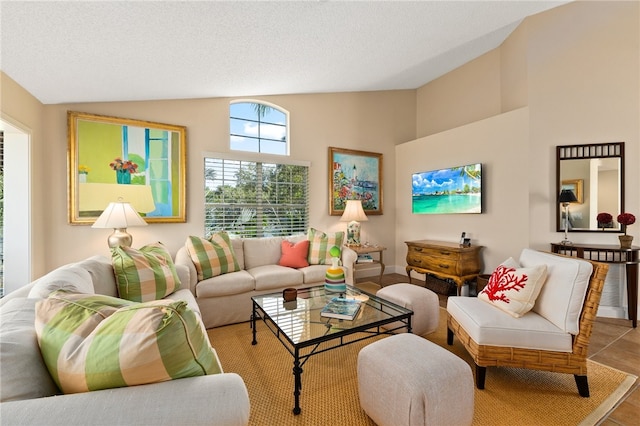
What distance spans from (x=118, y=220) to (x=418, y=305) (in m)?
2.95

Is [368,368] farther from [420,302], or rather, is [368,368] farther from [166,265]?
[166,265]

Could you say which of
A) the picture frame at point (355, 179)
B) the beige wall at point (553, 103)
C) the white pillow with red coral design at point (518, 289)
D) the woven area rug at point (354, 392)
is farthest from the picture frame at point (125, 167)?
the beige wall at point (553, 103)

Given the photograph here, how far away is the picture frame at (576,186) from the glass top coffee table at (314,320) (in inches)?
103

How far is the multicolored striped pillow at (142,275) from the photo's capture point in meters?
2.13

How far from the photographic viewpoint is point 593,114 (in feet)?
10.5

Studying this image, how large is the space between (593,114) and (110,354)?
4569mm

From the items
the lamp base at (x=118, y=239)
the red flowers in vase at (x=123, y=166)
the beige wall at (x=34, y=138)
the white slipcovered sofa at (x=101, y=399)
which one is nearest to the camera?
the white slipcovered sofa at (x=101, y=399)

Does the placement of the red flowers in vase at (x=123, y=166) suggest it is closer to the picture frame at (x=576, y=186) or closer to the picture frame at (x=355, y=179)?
the picture frame at (x=355, y=179)

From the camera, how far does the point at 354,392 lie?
183cm

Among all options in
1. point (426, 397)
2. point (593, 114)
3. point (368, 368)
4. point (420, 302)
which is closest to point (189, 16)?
point (368, 368)

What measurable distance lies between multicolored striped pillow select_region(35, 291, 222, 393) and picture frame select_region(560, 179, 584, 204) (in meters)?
4.05

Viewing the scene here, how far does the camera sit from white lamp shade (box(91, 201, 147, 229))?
2816 millimetres

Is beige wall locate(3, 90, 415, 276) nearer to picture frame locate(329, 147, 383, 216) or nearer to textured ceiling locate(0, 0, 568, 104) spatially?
picture frame locate(329, 147, 383, 216)

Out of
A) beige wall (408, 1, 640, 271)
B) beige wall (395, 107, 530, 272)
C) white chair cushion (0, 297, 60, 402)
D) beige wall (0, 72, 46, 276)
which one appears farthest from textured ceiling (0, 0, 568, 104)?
white chair cushion (0, 297, 60, 402)
